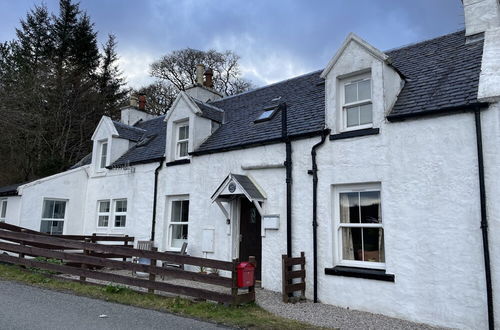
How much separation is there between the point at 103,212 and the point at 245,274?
10624 millimetres

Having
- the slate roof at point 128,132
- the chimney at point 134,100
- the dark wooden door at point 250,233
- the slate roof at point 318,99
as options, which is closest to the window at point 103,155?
the slate roof at point 128,132

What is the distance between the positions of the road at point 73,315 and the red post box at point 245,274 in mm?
1299

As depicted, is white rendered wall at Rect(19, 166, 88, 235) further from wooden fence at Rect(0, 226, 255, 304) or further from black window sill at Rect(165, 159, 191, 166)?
black window sill at Rect(165, 159, 191, 166)

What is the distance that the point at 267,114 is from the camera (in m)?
12.1

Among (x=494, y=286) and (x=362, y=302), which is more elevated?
(x=494, y=286)

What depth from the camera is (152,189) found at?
13945 millimetres

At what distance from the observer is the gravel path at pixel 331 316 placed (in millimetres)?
6817

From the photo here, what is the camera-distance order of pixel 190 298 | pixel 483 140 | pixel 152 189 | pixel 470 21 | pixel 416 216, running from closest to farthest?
pixel 483 140 → pixel 416 216 → pixel 190 298 → pixel 470 21 → pixel 152 189

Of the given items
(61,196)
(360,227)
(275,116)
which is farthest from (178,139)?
(360,227)

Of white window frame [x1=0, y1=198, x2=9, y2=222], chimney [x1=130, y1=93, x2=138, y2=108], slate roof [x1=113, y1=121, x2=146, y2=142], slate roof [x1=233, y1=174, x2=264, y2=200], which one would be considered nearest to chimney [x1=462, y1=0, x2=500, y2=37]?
slate roof [x1=233, y1=174, x2=264, y2=200]

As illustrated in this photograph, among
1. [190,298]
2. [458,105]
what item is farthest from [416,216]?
[190,298]

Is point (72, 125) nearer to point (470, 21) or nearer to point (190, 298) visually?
point (190, 298)

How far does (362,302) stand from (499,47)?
22.2ft

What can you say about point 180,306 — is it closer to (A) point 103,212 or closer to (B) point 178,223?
(B) point 178,223
